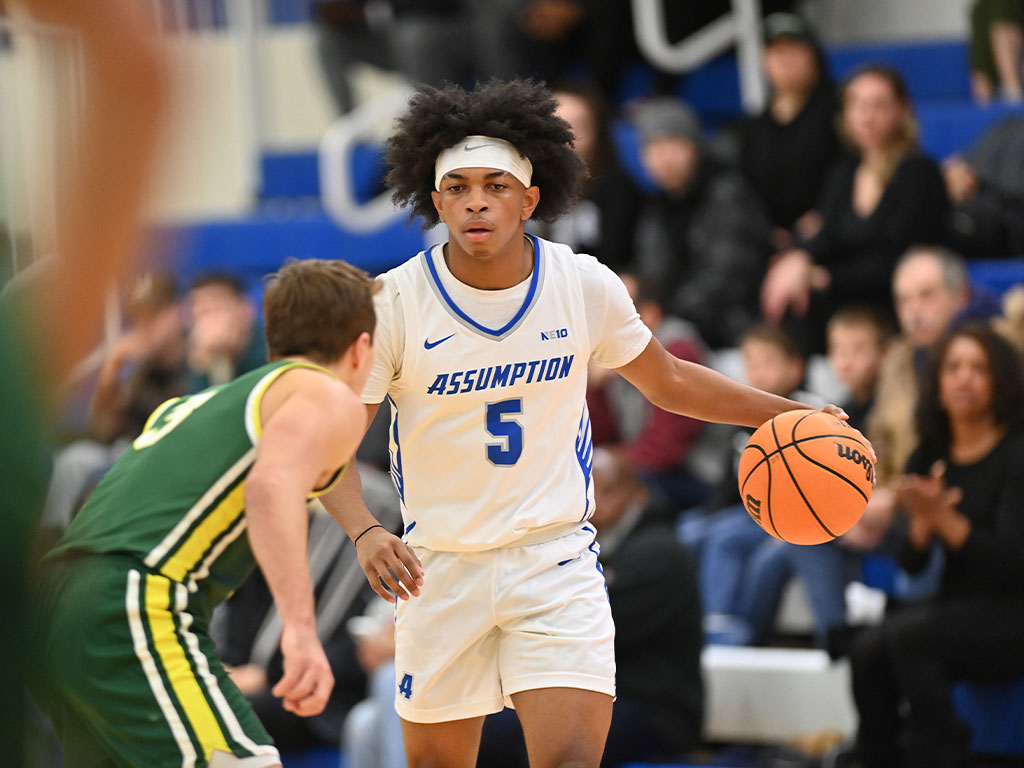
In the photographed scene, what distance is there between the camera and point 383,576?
4.32m

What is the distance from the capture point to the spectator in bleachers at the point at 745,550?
7359 millimetres

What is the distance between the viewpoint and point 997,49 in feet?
31.1

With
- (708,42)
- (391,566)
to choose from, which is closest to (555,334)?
(391,566)

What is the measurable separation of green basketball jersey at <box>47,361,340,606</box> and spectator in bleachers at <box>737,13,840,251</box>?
544cm

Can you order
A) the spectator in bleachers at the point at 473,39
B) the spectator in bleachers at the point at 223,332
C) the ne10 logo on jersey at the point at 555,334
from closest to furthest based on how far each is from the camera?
the ne10 logo on jersey at the point at 555,334 → the spectator in bleachers at the point at 223,332 → the spectator in bleachers at the point at 473,39

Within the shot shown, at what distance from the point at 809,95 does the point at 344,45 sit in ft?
15.3

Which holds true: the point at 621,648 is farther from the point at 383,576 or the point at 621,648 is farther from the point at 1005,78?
the point at 1005,78

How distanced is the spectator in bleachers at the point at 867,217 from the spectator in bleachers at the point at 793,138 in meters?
0.38

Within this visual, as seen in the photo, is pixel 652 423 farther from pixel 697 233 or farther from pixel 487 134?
pixel 487 134

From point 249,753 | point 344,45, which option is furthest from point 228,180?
point 249,753

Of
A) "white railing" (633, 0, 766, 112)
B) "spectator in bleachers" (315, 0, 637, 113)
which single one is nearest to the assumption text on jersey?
"white railing" (633, 0, 766, 112)

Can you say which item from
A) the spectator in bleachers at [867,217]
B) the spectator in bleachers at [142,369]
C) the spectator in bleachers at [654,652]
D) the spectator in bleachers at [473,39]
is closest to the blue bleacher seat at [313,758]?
the spectator in bleachers at [654,652]

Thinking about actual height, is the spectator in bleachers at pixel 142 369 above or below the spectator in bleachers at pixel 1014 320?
below

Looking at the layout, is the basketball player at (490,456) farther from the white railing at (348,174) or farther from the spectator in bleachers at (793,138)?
the white railing at (348,174)
